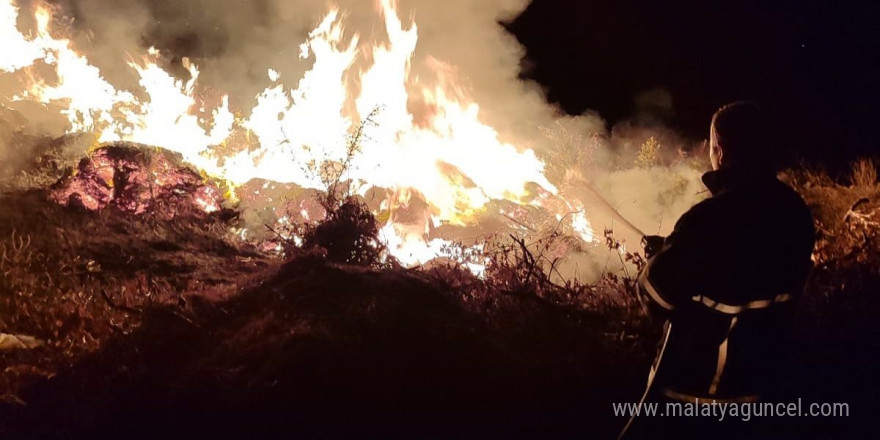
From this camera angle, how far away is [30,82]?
9.66 m

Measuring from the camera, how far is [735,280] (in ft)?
7.24

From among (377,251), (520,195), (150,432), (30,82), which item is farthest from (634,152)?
(30,82)

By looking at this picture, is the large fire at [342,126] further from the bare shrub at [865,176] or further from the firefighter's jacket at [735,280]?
the firefighter's jacket at [735,280]

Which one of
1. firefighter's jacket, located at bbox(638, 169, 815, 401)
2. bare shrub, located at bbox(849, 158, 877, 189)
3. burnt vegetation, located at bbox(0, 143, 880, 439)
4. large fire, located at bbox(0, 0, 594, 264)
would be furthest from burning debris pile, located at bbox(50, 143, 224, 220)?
bare shrub, located at bbox(849, 158, 877, 189)

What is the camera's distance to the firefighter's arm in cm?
223

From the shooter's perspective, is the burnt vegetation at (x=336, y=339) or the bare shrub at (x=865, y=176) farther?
the bare shrub at (x=865, y=176)

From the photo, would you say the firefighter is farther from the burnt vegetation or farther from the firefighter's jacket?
the burnt vegetation

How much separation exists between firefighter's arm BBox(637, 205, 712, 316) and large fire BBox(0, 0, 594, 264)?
5.84 m

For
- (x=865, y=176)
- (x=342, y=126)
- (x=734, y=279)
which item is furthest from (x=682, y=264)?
(x=342, y=126)

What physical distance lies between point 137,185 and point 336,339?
18.4 feet

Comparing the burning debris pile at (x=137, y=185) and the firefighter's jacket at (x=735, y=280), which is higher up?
the burning debris pile at (x=137, y=185)

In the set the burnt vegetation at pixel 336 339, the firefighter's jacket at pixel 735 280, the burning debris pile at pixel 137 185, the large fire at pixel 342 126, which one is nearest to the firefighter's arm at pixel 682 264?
the firefighter's jacket at pixel 735 280

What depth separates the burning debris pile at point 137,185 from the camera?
7.41 meters

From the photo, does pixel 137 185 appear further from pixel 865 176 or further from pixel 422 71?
pixel 865 176
